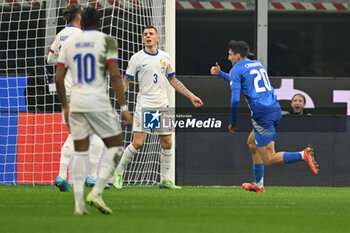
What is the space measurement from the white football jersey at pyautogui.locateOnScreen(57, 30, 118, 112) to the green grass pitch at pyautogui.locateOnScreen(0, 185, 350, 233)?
2.68 feet

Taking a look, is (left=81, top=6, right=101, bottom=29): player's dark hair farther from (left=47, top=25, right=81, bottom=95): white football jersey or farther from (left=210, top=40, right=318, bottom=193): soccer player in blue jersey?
(left=210, top=40, right=318, bottom=193): soccer player in blue jersey

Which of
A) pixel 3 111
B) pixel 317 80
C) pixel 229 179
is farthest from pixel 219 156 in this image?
pixel 3 111

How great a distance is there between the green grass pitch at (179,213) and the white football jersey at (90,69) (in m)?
0.82

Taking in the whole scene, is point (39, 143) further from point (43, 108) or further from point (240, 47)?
point (240, 47)

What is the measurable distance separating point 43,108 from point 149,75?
2.13 metres

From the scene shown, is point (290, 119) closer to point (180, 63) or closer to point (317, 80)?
point (317, 80)

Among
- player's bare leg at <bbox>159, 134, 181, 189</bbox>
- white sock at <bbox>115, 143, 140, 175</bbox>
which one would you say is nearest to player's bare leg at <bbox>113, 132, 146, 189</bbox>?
white sock at <bbox>115, 143, 140, 175</bbox>

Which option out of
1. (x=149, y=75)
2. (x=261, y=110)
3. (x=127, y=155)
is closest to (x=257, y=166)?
(x=261, y=110)

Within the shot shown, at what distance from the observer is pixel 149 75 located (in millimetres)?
9953

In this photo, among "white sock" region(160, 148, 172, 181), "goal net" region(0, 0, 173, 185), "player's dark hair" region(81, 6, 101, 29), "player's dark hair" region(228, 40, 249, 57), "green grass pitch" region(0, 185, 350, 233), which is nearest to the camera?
"green grass pitch" region(0, 185, 350, 233)

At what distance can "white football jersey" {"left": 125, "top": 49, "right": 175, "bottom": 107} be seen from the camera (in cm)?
995

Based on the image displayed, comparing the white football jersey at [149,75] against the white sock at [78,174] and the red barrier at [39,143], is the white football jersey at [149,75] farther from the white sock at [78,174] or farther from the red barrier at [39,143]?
the white sock at [78,174]

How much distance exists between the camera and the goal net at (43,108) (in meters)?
11.3

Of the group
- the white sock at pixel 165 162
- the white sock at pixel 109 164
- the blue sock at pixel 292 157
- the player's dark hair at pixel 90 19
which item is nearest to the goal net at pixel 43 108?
the white sock at pixel 165 162
